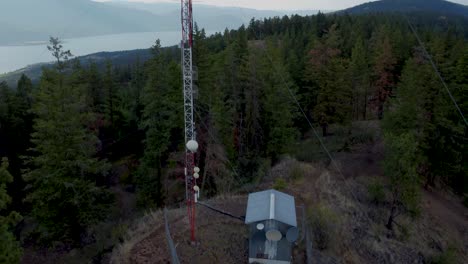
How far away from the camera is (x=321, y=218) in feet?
44.1

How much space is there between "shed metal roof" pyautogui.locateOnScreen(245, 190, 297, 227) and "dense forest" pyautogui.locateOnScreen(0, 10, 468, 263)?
7036 mm

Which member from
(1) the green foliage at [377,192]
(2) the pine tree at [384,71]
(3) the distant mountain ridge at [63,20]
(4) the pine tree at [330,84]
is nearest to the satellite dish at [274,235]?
(1) the green foliage at [377,192]

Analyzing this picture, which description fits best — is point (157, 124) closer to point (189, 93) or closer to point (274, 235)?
point (189, 93)

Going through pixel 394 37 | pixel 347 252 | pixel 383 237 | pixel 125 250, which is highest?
pixel 394 37

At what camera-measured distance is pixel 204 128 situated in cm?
2206

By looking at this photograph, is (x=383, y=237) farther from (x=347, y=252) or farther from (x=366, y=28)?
(x=366, y=28)

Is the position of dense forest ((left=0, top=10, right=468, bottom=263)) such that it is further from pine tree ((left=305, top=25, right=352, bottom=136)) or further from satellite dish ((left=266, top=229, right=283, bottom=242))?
satellite dish ((left=266, top=229, right=283, bottom=242))

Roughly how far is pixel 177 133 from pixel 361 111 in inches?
977

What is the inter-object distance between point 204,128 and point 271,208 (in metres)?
11.4

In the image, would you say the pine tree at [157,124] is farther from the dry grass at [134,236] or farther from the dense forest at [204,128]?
the dry grass at [134,236]

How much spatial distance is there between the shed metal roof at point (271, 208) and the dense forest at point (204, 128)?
704cm

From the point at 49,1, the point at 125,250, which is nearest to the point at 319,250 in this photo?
the point at 125,250

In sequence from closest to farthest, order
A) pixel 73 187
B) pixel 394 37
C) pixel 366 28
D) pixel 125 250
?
pixel 125 250 < pixel 73 187 < pixel 394 37 < pixel 366 28

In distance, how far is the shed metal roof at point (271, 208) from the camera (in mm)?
10995
